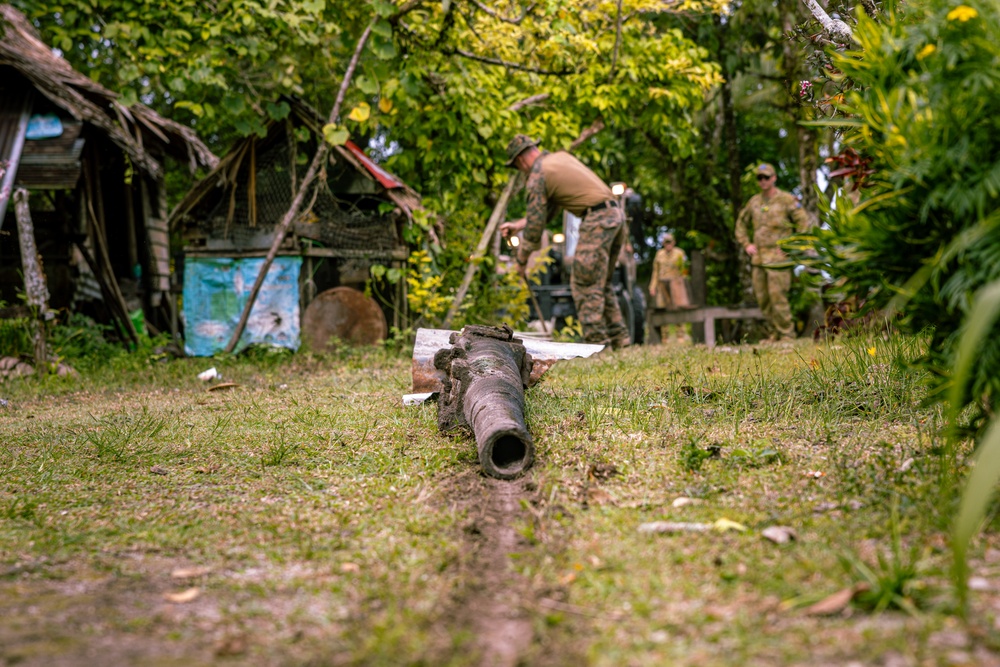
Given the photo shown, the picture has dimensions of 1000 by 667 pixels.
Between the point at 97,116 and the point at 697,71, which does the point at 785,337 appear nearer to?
the point at 697,71

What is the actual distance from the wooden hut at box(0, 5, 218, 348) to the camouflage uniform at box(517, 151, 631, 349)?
4.89 m

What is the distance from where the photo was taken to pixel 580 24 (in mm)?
10633

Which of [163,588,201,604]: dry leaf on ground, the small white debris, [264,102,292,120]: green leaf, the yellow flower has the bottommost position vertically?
the small white debris

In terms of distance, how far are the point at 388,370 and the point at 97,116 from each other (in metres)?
4.98

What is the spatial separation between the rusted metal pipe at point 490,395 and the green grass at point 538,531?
15 centimetres

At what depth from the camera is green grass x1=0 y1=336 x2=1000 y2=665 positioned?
6.41 ft

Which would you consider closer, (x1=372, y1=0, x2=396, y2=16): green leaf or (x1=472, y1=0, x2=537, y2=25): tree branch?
(x1=372, y1=0, x2=396, y2=16): green leaf

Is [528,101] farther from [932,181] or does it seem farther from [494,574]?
[494,574]

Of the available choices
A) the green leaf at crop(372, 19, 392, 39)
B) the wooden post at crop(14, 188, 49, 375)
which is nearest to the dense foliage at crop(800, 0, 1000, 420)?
the green leaf at crop(372, 19, 392, 39)

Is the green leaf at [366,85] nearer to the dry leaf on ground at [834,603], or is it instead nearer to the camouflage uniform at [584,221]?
the camouflage uniform at [584,221]

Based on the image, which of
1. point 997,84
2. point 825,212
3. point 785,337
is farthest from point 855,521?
point 785,337

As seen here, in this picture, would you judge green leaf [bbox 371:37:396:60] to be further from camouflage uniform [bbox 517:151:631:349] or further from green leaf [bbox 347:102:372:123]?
camouflage uniform [bbox 517:151:631:349]

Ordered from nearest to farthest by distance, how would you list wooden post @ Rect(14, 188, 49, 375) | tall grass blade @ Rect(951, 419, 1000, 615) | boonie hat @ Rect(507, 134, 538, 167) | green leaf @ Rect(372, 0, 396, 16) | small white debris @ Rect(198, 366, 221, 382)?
tall grass blade @ Rect(951, 419, 1000, 615), small white debris @ Rect(198, 366, 221, 382), wooden post @ Rect(14, 188, 49, 375), green leaf @ Rect(372, 0, 396, 16), boonie hat @ Rect(507, 134, 538, 167)

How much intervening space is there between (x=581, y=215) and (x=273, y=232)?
422cm
